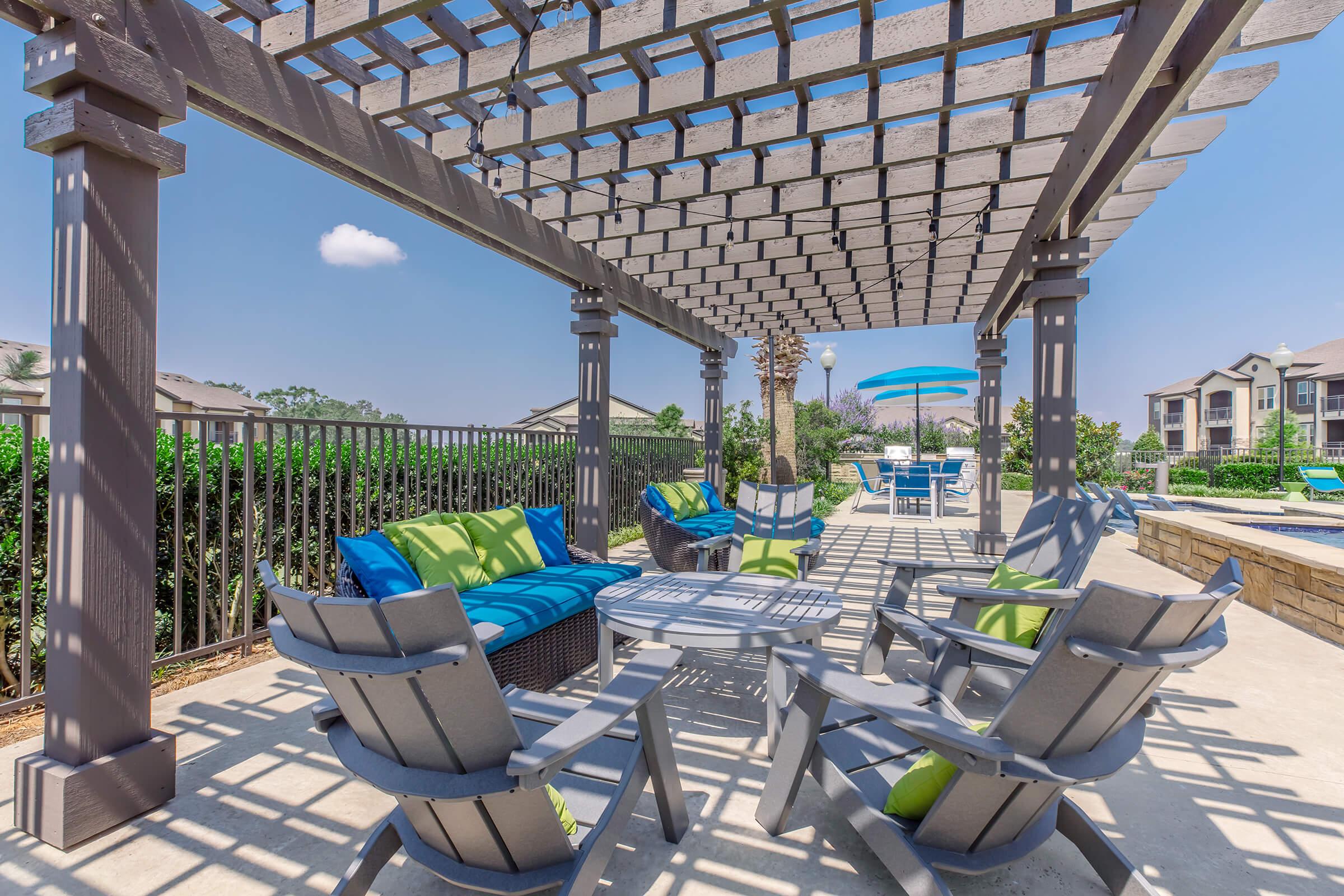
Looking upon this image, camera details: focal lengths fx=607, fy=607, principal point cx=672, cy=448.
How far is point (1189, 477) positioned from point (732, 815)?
60.5 feet

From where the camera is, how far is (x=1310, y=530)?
7.19 m

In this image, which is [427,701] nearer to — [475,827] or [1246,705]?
[475,827]

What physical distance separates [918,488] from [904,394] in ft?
11.1

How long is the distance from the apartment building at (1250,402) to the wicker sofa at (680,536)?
1154 inches

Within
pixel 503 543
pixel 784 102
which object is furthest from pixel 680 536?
pixel 784 102

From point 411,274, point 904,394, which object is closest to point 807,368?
point 904,394

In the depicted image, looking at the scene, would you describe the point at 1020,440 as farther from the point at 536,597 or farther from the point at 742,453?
the point at 536,597

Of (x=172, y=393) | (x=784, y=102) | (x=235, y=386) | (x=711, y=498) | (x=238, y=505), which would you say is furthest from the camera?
(x=235, y=386)

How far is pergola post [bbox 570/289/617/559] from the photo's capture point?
5.35 m

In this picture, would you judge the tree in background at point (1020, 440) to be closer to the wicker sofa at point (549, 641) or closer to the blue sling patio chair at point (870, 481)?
the blue sling patio chair at point (870, 481)

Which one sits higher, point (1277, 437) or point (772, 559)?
point (1277, 437)

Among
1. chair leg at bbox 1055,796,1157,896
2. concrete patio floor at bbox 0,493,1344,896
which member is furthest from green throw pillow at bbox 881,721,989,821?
chair leg at bbox 1055,796,1157,896

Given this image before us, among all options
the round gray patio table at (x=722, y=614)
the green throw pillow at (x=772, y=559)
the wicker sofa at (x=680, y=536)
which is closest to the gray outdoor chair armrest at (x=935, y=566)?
the round gray patio table at (x=722, y=614)

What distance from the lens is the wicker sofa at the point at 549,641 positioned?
2.60 m
